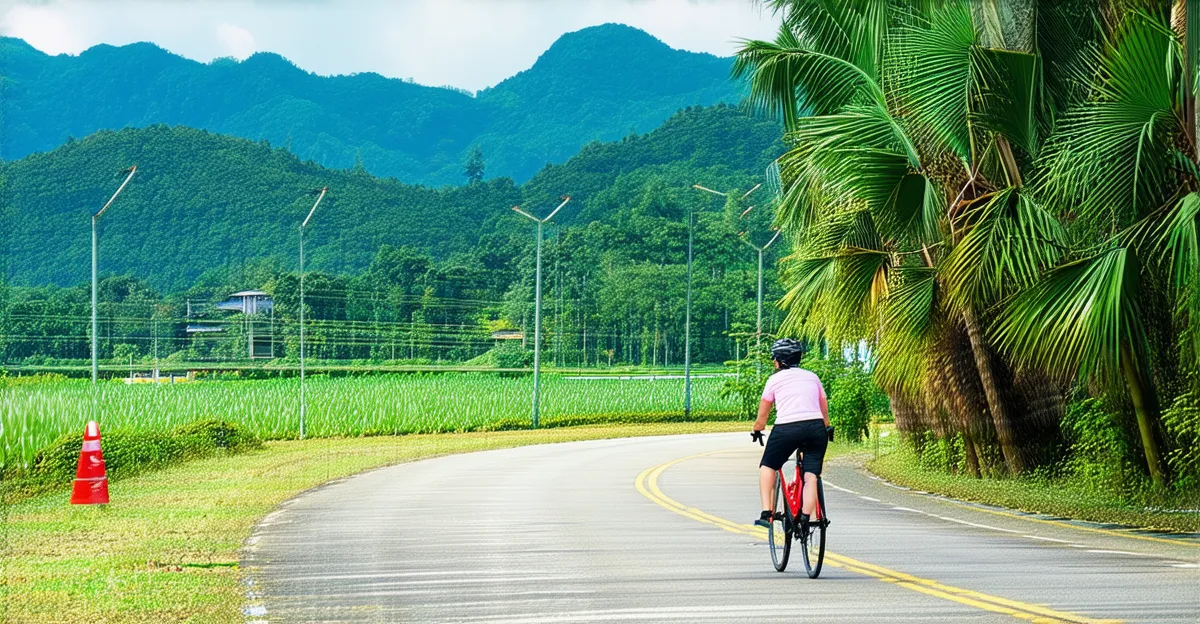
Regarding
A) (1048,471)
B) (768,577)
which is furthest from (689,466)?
(768,577)

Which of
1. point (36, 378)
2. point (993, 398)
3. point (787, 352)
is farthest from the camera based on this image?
point (36, 378)

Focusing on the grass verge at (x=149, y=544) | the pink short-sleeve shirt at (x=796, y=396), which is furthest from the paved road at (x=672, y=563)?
the pink short-sleeve shirt at (x=796, y=396)

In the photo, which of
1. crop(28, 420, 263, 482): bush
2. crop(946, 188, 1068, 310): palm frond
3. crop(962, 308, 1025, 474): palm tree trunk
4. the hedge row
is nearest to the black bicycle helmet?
crop(946, 188, 1068, 310): palm frond

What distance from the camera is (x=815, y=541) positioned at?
12.0 meters

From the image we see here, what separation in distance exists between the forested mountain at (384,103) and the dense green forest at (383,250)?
107 inches

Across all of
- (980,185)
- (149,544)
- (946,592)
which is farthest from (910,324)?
(149,544)

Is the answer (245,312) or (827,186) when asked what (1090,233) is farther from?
(245,312)

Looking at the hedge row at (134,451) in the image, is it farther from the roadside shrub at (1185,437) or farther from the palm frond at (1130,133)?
the roadside shrub at (1185,437)

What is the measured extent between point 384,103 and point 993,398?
7279 centimetres

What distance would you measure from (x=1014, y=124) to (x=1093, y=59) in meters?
1.30

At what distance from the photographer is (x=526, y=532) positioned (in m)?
16.0

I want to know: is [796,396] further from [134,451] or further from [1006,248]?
[134,451]

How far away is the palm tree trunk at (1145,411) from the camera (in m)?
17.5

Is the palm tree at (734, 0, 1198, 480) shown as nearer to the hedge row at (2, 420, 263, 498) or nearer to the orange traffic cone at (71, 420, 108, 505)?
the orange traffic cone at (71, 420, 108, 505)
